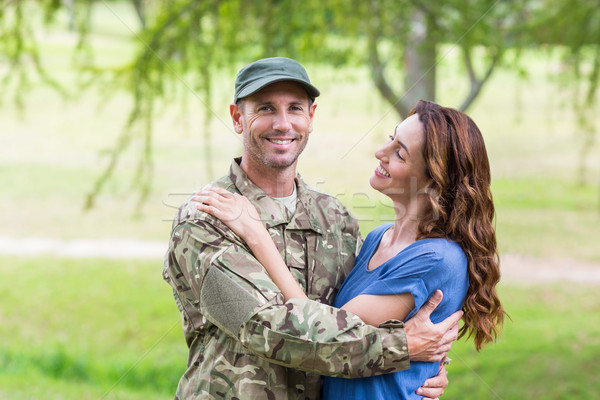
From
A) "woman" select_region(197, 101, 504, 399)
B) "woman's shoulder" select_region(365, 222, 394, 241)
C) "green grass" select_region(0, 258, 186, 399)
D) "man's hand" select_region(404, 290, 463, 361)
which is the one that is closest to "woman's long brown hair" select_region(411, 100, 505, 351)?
"woman" select_region(197, 101, 504, 399)

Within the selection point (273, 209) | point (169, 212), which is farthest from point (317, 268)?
point (169, 212)

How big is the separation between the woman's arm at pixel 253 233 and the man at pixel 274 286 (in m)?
0.03

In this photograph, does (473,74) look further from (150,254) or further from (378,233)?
(150,254)

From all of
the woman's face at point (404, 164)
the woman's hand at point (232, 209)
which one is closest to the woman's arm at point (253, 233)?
the woman's hand at point (232, 209)

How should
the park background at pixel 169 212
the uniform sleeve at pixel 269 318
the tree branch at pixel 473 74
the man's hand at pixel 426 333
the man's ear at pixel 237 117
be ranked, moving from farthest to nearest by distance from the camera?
the park background at pixel 169 212 → the tree branch at pixel 473 74 → the man's ear at pixel 237 117 → the man's hand at pixel 426 333 → the uniform sleeve at pixel 269 318

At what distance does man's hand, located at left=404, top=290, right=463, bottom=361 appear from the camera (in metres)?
2.12

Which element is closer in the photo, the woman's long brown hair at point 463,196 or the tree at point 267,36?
the woman's long brown hair at point 463,196

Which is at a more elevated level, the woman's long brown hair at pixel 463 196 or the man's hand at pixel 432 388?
the woman's long brown hair at pixel 463 196

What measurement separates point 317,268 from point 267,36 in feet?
9.19

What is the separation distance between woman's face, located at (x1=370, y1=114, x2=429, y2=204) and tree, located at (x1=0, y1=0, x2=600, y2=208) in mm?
2249

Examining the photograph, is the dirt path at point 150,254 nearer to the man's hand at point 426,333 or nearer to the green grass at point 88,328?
the green grass at point 88,328

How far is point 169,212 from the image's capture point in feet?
43.1

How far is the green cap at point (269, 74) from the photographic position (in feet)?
7.41

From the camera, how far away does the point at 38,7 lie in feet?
15.1
